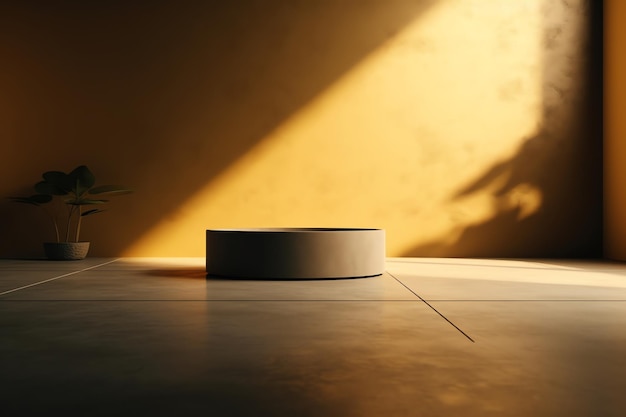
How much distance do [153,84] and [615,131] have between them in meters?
3.83

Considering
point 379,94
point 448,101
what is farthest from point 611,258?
point 379,94

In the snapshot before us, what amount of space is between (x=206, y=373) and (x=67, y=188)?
4.29 meters

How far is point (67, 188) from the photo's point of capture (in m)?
5.25

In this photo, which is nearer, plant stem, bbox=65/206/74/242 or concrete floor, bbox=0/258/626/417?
concrete floor, bbox=0/258/626/417

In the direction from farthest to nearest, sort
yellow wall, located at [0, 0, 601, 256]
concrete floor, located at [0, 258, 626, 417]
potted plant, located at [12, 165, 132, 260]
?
yellow wall, located at [0, 0, 601, 256] < potted plant, located at [12, 165, 132, 260] < concrete floor, located at [0, 258, 626, 417]

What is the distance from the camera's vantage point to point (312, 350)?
158 centimetres

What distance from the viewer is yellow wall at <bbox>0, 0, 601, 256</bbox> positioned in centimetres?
557

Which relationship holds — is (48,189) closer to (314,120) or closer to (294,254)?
(314,120)

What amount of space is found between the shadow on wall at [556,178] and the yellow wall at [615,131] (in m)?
0.12

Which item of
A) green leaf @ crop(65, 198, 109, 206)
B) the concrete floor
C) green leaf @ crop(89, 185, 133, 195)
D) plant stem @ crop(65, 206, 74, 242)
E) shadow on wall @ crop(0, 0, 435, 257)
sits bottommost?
the concrete floor

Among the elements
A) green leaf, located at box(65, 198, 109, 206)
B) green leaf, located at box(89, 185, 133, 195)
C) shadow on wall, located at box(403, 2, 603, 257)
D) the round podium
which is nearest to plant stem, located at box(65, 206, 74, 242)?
green leaf, located at box(65, 198, 109, 206)

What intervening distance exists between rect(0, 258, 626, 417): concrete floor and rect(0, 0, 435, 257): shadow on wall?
2635mm

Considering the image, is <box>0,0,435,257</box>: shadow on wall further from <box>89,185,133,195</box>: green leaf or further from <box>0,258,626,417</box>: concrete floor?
<box>0,258,626,417</box>: concrete floor

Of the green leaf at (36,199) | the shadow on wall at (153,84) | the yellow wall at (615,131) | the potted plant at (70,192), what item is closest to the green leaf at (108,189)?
the potted plant at (70,192)
